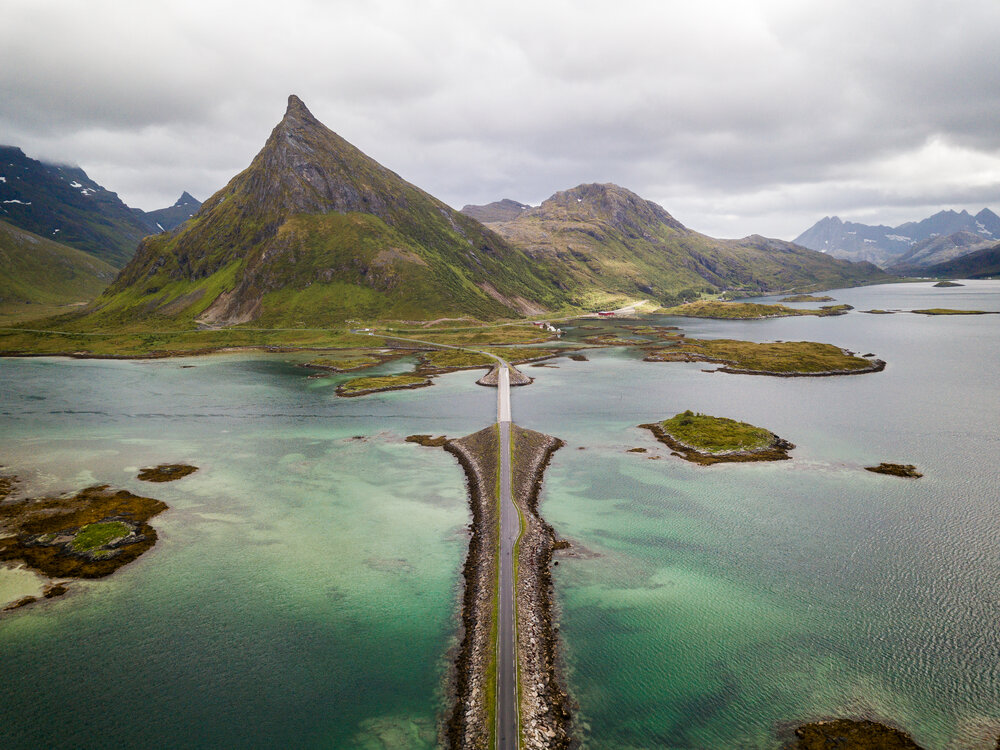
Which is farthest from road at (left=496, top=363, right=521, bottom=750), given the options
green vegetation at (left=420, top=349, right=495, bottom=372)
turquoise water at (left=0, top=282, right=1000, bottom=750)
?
green vegetation at (left=420, top=349, right=495, bottom=372)

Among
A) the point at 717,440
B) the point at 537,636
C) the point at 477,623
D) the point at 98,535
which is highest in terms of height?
the point at 717,440

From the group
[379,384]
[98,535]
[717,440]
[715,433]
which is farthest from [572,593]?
[379,384]

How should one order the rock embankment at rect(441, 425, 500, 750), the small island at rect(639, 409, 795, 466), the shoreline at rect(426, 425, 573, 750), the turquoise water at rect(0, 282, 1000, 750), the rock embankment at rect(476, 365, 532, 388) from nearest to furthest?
the shoreline at rect(426, 425, 573, 750)
the rock embankment at rect(441, 425, 500, 750)
the turquoise water at rect(0, 282, 1000, 750)
the small island at rect(639, 409, 795, 466)
the rock embankment at rect(476, 365, 532, 388)

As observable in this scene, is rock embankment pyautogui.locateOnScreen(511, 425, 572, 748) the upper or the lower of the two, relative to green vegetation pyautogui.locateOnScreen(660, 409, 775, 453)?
lower

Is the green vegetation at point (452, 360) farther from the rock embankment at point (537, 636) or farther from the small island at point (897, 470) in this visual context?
the small island at point (897, 470)

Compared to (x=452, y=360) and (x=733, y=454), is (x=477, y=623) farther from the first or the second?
(x=452, y=360)

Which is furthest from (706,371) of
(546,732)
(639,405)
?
(546,732)

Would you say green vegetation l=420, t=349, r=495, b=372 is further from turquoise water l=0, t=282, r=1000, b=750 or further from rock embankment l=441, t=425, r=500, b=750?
rock embankment l=441, t=425, r=500, b=750
